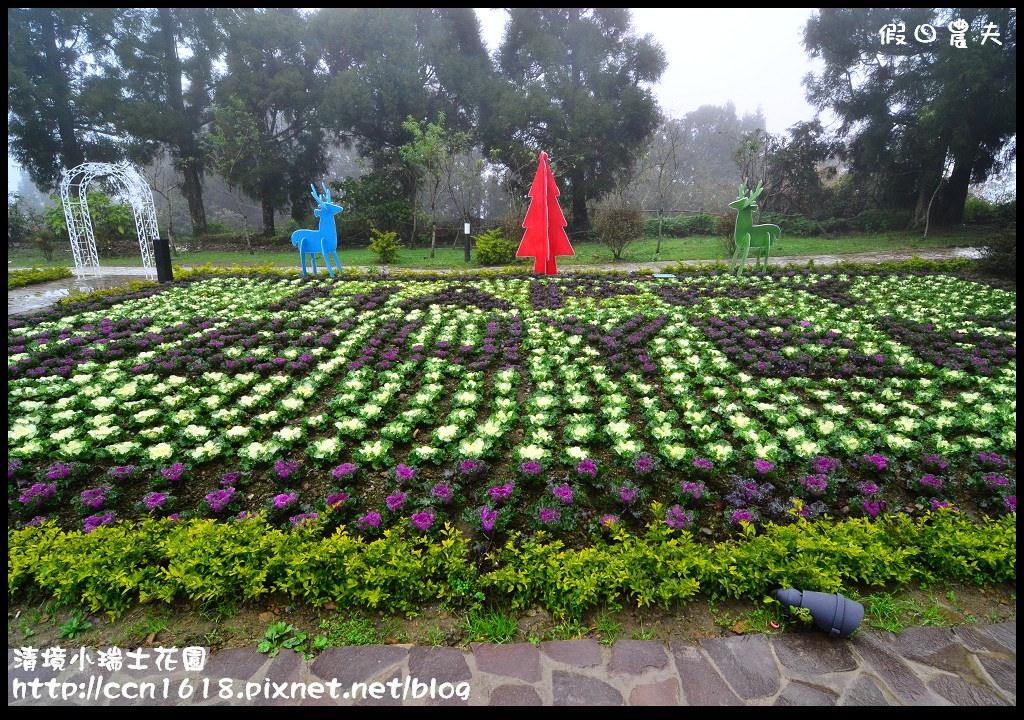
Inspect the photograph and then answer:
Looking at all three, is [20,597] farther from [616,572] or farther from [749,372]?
[749,372]

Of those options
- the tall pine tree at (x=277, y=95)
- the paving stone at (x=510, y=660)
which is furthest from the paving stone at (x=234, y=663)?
the tall pine tree at (x=277, y=95)

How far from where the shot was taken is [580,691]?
6.22 ft

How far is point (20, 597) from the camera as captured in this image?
235 centimetres

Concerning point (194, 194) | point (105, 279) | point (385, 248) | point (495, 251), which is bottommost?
point (105, 279)

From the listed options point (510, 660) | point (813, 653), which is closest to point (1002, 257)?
point (813, 653)

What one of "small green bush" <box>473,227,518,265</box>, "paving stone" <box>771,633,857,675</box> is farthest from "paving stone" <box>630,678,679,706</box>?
"small green bush" <box>473,227,518,265</box>

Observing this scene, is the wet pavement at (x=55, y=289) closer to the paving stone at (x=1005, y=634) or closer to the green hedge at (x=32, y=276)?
the green hedge at (x=32, y=276)

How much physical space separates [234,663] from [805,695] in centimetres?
230

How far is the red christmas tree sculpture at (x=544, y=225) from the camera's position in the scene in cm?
967

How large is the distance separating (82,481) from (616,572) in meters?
3.52

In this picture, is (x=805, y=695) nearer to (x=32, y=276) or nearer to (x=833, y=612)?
(x=833, y=612)

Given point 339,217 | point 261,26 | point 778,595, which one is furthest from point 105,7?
point 778,595

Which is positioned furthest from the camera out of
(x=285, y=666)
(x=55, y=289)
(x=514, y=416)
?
(x=55, y=289)

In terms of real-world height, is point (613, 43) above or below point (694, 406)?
above
